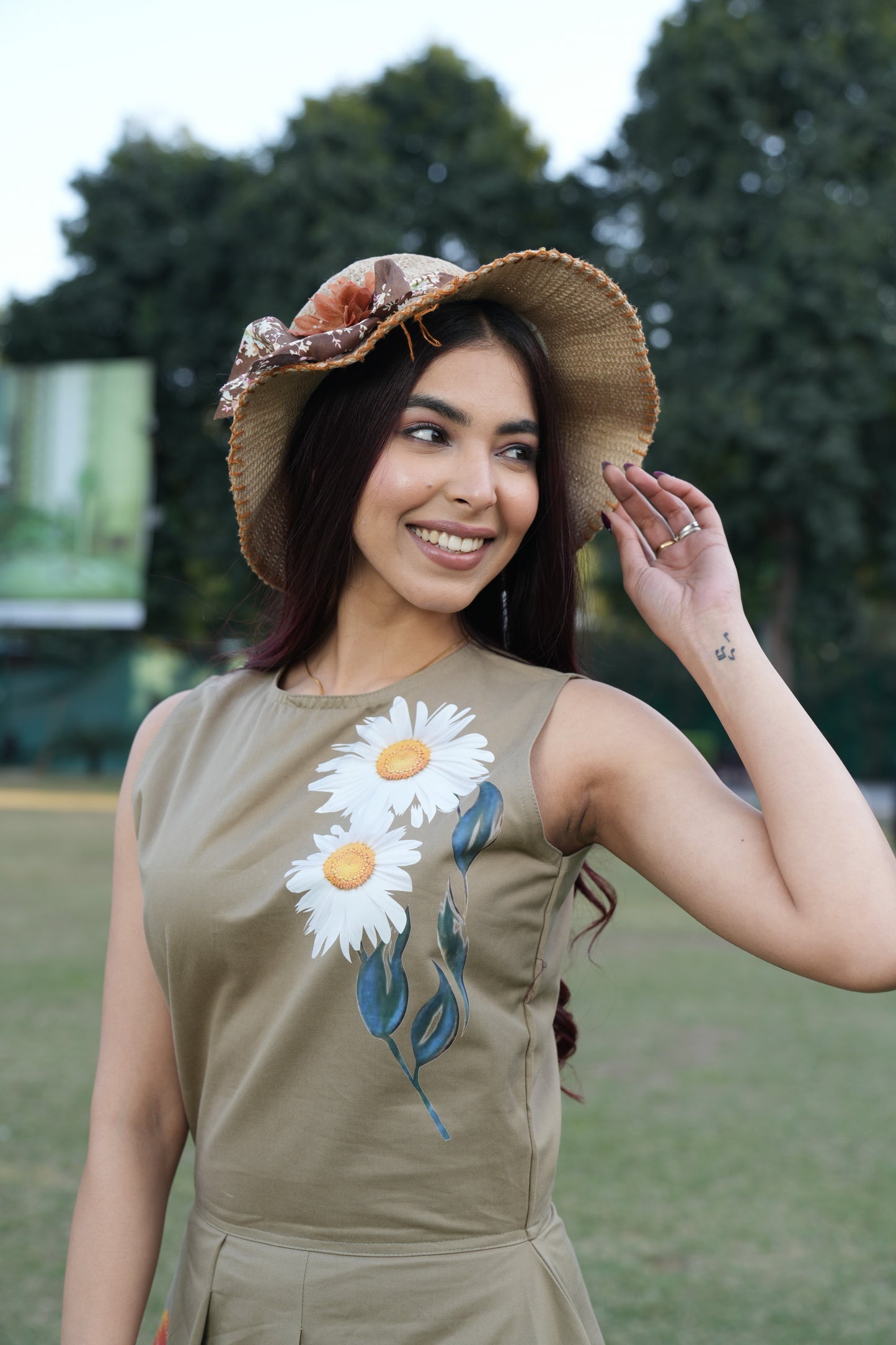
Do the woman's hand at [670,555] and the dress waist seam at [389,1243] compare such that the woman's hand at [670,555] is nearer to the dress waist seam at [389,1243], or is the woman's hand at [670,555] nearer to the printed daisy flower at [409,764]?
the printed daisy flower at [409,764]

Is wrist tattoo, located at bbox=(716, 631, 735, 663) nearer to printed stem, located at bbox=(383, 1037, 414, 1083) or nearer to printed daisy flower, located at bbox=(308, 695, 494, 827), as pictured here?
printed daisy flower, located at bbox=(308, 695, 494, 827)

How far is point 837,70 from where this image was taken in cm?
1770

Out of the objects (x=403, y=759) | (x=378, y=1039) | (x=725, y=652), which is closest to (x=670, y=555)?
(x=725, y=652)

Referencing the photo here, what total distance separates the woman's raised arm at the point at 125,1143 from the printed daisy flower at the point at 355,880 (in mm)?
252

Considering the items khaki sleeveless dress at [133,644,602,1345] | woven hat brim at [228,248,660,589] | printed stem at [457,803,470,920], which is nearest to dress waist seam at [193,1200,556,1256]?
khaki sleeveless dress at [133,644,602,1345]

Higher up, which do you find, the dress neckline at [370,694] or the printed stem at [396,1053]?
the dress neckline at [370,694]

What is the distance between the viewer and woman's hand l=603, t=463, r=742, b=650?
148cm

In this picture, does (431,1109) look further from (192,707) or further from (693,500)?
(693,500)

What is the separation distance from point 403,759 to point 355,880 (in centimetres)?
15

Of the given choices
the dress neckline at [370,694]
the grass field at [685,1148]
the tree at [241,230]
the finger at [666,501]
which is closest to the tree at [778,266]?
the tree at [241,230]

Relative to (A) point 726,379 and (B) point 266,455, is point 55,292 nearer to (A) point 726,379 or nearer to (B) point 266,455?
(A) point 726,379

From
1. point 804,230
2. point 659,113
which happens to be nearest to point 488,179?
point 659,113

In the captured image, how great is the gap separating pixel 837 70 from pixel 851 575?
268 inches

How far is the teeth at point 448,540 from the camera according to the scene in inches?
58.3
